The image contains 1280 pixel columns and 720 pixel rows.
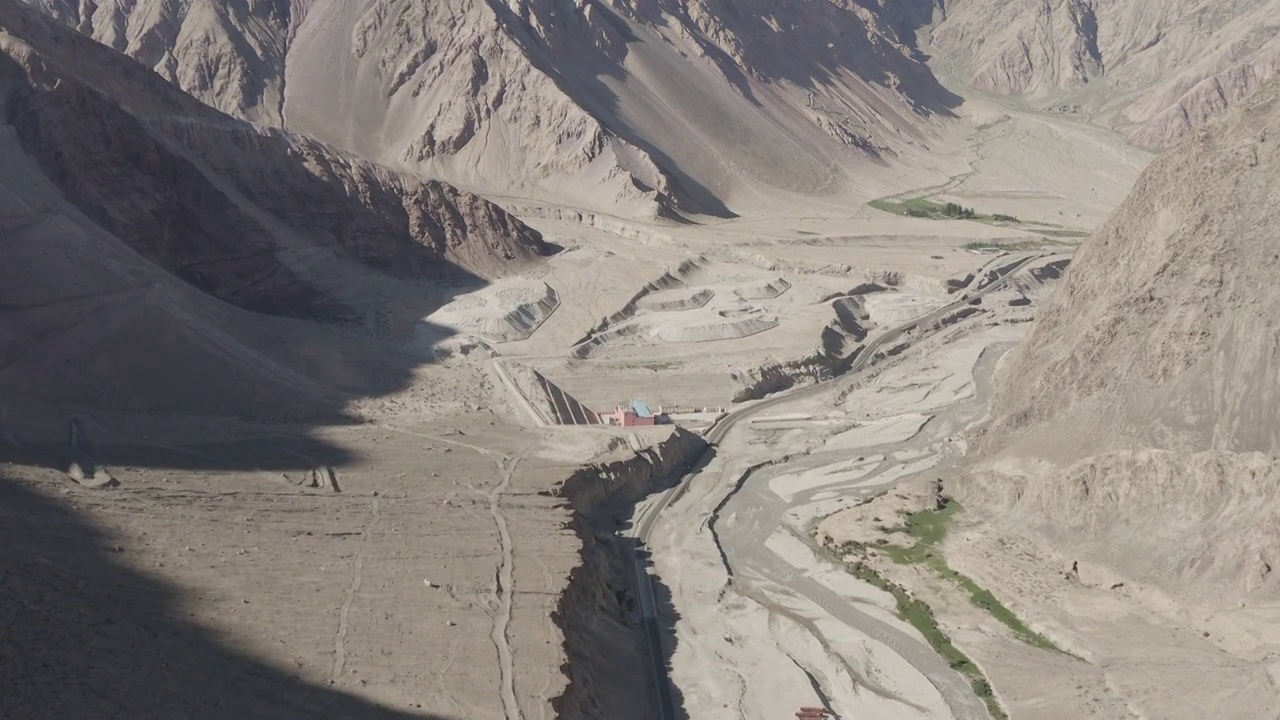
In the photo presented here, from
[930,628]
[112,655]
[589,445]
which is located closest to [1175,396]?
[930,628]

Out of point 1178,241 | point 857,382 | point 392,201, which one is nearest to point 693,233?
point 392,201

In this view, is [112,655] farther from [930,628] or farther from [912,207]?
[912,207]

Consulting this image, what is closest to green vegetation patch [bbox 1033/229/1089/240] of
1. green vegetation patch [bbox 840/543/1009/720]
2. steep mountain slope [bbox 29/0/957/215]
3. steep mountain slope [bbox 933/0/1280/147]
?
steep mountain slope [bbox 29/0/957/215]

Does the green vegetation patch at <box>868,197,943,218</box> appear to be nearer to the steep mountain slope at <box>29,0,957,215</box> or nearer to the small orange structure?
the steep mountain slope at <box>29,0,957,215</box>

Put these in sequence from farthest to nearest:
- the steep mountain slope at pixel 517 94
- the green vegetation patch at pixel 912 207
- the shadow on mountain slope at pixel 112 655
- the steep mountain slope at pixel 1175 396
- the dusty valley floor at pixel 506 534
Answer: the green vegetation patch at pixel 912 207, the steep mountain slope at pixel 517 94, the steep mountain slope at pixel 1175 396, the dusty valley floor at pixel 506 534, the shadow on mountain slope at pixel 112 655

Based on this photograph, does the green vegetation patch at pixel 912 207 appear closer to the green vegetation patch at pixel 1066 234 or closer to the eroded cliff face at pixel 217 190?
the green vegetation patch at pixel 1066 234

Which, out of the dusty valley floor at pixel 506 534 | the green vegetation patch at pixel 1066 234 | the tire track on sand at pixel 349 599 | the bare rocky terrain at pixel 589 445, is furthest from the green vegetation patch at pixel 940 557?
the green vegetation patch at pixel 1066 234
